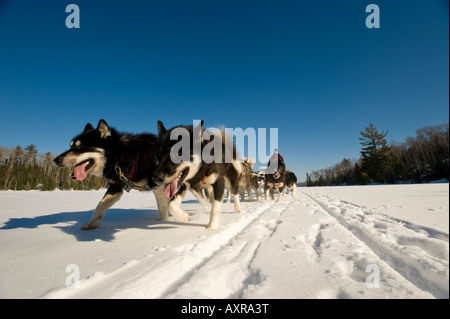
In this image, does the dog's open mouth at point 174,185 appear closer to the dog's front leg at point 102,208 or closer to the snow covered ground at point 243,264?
the snow covered ground at point 243,264

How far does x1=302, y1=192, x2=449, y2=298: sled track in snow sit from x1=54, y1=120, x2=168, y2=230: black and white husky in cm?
329

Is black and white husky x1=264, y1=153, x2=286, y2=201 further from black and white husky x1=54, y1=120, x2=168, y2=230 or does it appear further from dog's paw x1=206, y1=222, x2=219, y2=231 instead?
black and white husky x1=54, y1=120, x2=168, y2=230

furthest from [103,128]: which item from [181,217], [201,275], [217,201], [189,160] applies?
[201,275]

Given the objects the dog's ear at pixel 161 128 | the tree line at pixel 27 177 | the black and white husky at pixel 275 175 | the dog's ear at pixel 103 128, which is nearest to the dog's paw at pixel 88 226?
the dog's ear at pixel 103 128

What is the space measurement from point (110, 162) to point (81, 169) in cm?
45

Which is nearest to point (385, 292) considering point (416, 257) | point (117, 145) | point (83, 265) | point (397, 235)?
point (416, 257)

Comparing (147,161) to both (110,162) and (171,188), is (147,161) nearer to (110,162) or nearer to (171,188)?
(110,162)

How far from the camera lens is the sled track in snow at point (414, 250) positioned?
135 centimetres

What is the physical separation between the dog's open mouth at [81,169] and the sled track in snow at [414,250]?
4.33 meters

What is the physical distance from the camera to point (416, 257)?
1.69 meters

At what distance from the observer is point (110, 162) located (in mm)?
3619

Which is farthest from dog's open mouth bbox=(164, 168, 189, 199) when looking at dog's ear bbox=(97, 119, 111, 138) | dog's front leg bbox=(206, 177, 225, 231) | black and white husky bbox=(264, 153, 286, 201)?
black and white husky bbox=(264, 153, 286, 201)

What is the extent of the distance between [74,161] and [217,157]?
2424 mm

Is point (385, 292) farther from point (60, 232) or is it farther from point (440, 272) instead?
point (60, 232)
